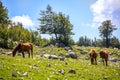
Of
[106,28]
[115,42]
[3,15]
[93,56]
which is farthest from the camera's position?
[115,42]

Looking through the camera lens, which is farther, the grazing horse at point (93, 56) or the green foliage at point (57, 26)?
the green foliage at point (57, 26)

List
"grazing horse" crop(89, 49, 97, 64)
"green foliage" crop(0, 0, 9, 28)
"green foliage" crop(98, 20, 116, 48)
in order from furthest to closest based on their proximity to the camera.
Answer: "green foliage" crop(98, 20, 116, 48)
"green foliage" crop(0, 0, 9, 28)
"grazing horse" crop(89, 49, 97, 64)

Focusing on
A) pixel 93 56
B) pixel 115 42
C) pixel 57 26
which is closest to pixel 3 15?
pixel 57 26

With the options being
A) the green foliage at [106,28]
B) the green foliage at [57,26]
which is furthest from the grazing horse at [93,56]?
the green foliage at [106,28]

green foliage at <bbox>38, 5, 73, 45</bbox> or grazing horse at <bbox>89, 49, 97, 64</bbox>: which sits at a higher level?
green foliage at <bbox>38, 5, 73, 45</bbox>

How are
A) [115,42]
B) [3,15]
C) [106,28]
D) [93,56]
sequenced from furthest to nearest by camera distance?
[115,42], [106,28], [3,15], [93,56]

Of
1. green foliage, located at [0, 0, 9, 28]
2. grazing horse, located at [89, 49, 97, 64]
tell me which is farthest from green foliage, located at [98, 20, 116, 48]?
grazing horse, located at [89, 49, 97, 64]

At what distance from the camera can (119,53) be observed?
68.6 metres

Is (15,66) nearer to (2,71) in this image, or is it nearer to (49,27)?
(2,71)

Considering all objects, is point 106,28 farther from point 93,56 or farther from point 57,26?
point 93,56

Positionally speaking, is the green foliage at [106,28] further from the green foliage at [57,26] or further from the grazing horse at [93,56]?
the grazing horse at [93,56]

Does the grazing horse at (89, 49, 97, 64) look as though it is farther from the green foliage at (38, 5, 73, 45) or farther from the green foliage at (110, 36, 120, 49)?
the green foliage at (110, 36, 120, 49)

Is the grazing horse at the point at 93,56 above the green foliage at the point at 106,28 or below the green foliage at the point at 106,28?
below

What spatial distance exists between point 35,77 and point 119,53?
170 feet
